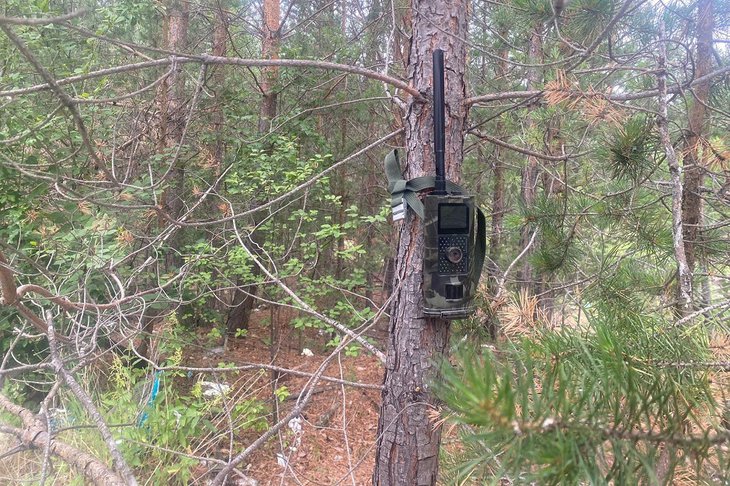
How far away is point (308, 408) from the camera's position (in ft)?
17.0

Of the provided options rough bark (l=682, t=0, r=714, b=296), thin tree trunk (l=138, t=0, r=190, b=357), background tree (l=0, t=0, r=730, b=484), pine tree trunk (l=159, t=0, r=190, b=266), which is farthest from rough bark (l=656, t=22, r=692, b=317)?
pine tree trunk (l=159, t=0, r=190, b=266)

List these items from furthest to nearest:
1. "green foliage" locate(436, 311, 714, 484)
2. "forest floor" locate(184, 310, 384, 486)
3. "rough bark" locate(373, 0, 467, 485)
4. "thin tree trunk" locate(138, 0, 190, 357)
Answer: "thin tree trunk" locate(138, 0, 190, 357), "forest floor" locate(184, 310, 384, 486), "rough bark" locate(373, 0, 467, 485), "green foliage" locate(436, 311, 714, 484)

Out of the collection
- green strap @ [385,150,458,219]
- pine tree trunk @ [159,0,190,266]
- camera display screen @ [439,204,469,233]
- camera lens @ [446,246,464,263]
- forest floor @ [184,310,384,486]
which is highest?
pine tree trunk @ [159,0,190,266]

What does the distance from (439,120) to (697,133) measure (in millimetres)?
1154

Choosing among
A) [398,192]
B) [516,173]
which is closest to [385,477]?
[398,192]

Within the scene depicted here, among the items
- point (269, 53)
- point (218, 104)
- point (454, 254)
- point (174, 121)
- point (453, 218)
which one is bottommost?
point (454, 254)

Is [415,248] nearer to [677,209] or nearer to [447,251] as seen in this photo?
[447,251]

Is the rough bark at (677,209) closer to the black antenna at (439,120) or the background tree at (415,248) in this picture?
the background tree at (415,248)

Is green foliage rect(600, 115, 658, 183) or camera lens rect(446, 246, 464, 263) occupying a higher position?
green foliage rect(600, 115, 658, 183)

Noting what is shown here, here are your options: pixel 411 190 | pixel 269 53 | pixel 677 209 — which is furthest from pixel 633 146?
pixel 269 53

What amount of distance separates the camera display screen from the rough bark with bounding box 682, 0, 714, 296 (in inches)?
31.6

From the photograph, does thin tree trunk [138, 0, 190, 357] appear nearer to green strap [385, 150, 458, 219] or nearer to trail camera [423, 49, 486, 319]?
green strap [385, 150, 458, 219]

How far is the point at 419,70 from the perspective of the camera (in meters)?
1.57

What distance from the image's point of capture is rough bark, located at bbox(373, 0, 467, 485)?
155cm
